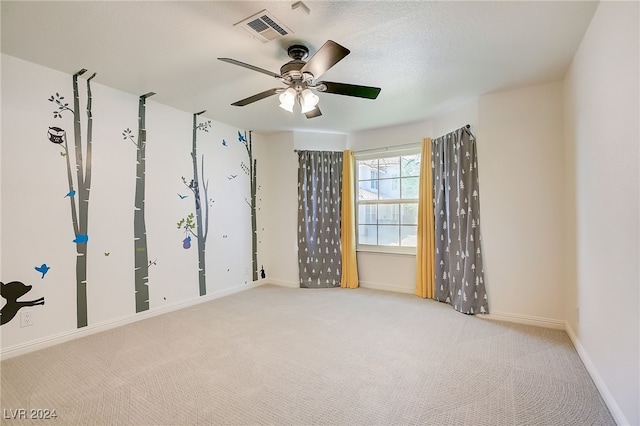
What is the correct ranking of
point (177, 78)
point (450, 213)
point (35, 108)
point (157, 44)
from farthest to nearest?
point (450, 213)
point (177, 78)
point (35, 108)
point (157, 44)

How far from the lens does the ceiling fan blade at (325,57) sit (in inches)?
65.4

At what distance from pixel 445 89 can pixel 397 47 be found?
101 cm

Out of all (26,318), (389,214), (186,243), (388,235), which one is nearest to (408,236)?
(388,235)

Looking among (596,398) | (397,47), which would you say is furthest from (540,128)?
(596,398)

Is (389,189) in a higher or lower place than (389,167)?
lower

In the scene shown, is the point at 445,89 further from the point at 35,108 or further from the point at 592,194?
the point at 35,108

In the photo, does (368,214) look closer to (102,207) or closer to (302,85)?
(302,85)

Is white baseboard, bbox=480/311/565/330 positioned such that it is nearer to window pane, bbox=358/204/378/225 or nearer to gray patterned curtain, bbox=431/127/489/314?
gray patterned curtain, bbox=431/127/489/314

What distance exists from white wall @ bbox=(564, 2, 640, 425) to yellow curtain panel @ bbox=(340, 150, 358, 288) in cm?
256

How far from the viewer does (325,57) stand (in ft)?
5.84

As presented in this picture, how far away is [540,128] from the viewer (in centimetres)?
278

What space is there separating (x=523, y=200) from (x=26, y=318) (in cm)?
449

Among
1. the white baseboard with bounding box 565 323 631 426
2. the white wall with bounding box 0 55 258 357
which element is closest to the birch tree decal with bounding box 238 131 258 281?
the white wall with bounding box 0 55 258 357

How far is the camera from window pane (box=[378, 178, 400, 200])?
4273 millimetres
